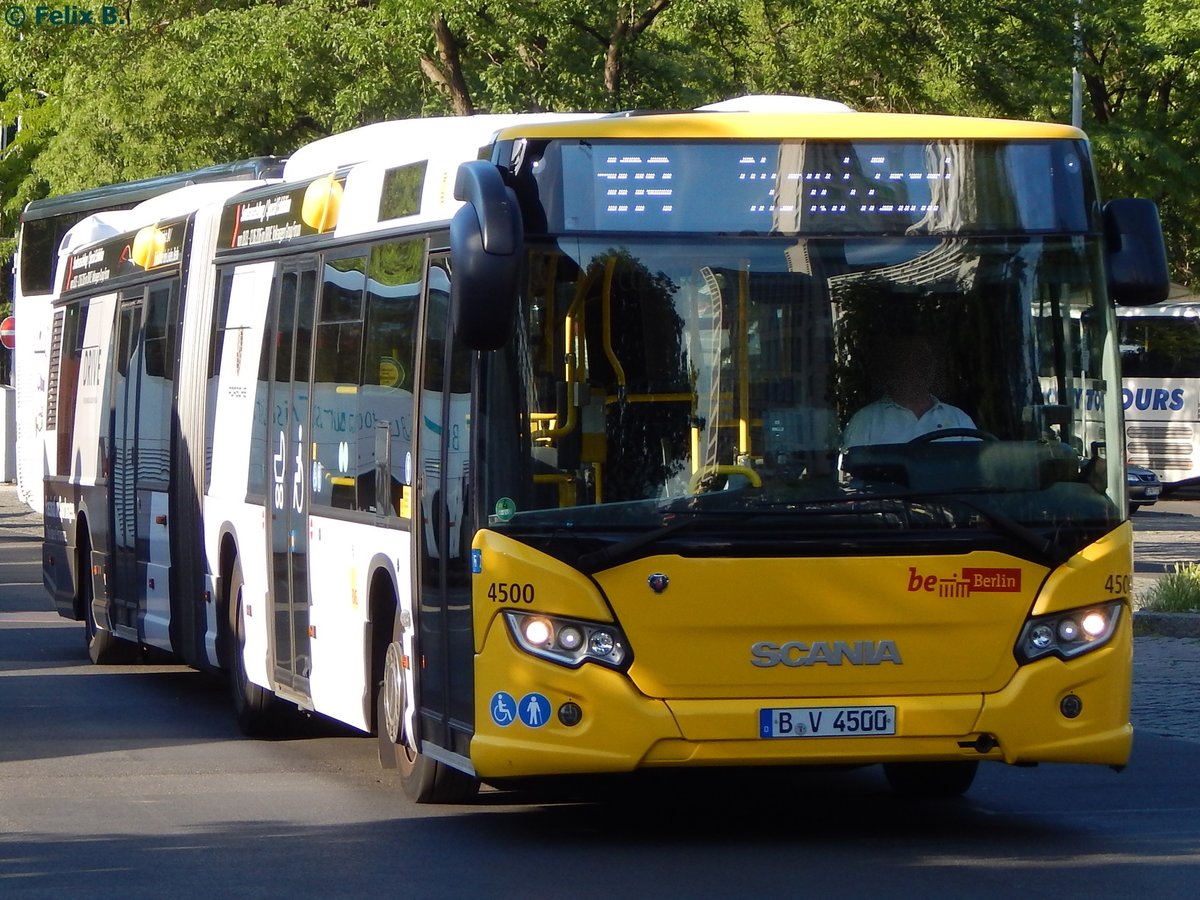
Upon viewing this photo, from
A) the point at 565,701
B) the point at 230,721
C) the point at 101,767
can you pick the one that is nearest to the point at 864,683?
the point at 565,701

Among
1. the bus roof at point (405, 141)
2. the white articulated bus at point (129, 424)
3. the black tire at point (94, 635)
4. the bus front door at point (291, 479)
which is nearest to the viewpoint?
the bus roof at point (405, 141)

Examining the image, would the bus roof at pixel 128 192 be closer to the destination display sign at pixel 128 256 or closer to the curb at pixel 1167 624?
the destination display sign at pixel 128 256

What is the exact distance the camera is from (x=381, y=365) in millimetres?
9648

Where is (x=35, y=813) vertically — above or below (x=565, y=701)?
below

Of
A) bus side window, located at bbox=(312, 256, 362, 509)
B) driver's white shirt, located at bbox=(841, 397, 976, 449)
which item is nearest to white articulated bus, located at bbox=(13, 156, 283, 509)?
bus side window, located at bbox=(312, 256, 362, 509)

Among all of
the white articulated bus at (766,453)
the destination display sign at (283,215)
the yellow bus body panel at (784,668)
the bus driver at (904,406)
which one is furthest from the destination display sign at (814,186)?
the destination display sign at (283,215)

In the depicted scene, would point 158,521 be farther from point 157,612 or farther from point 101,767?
point 101,767

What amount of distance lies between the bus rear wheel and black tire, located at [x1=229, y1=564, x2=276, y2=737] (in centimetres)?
234

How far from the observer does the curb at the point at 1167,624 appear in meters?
16.1

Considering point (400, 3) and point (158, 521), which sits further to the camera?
point (400, 3)

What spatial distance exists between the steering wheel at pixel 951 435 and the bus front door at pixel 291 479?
3621 mm

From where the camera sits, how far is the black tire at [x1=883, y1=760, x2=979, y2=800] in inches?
383

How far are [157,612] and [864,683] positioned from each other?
23.6 feet

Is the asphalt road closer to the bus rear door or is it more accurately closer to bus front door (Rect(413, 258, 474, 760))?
bus front door (Rect(413, 258, 474, 760))
